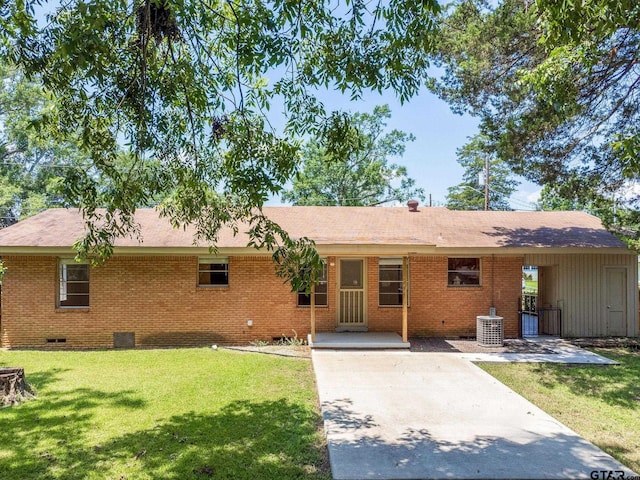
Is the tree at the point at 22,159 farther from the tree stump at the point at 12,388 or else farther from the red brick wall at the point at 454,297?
the red brick wall at the point at 454,297

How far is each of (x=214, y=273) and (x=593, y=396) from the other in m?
8.92

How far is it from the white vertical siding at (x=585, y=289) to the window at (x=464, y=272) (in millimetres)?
1676

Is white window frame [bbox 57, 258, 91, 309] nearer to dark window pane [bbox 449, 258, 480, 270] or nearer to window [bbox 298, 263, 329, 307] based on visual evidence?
window [bbox 298, 263, 329, 307]

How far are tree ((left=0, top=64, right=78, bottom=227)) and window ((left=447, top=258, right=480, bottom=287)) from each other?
2376 cm

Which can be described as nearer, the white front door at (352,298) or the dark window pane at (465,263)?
the white front door at (352,298)

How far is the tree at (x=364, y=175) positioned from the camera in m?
29.3

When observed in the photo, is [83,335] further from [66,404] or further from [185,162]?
[185,162]

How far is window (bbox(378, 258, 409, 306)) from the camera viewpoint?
12.0m

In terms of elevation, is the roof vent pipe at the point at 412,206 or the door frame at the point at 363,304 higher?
the roof vent pipe at the point at 412,206

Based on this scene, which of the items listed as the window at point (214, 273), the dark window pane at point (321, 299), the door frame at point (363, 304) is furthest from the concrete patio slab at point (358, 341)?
the window at point (214, 273)

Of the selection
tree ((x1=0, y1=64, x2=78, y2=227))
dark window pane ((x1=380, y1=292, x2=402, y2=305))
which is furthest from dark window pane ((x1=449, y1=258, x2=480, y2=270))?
tree ((x1=0, y1=64, x2=78, y2=227))

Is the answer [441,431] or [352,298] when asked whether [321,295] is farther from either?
[441,431]

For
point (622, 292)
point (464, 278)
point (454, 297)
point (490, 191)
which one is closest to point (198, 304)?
point (454, 297)

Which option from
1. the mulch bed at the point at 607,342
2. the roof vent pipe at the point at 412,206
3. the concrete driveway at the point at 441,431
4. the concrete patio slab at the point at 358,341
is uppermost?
the roof vent pipe at the point at 412,206
